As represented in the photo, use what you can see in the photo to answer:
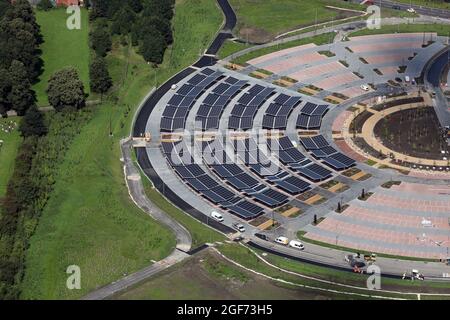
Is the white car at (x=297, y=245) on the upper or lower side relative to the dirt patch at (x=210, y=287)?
upper

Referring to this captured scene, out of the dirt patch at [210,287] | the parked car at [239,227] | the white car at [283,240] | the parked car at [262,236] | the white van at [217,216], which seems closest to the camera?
the dirt patch at [210,287]

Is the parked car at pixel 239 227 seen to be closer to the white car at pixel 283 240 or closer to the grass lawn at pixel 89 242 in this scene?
the white car at pixel 283 240

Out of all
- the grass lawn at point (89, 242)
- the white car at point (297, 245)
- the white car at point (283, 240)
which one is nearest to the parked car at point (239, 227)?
the white car at point (283, 240)

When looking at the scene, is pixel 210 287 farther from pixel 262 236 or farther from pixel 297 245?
pixel 297 245

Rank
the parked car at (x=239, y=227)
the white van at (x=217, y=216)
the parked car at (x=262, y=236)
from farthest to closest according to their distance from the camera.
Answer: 1. the white van at (x=217, y=216)
2. the parked car at (x=239, y=227)
3. the parked car at (x=262, y=236)

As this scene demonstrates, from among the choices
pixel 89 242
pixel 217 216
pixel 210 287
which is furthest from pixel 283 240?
pixel 89 242

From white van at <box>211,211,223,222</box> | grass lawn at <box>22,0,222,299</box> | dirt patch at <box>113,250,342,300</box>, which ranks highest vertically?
white van at <box>211,211,223,222</box>

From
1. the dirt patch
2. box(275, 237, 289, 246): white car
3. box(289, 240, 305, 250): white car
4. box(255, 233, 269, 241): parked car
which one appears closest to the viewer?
the dirt patch

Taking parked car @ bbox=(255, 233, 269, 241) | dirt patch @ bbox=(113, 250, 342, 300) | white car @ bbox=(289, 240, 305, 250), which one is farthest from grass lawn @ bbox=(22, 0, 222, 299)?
white car @ bbox=(289, 240, 305, 250)

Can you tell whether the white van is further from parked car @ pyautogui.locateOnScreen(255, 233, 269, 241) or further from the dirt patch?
the dirt patch

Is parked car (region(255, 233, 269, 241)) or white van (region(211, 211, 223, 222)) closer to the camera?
parked car (region(255, 233, 269, 241))
